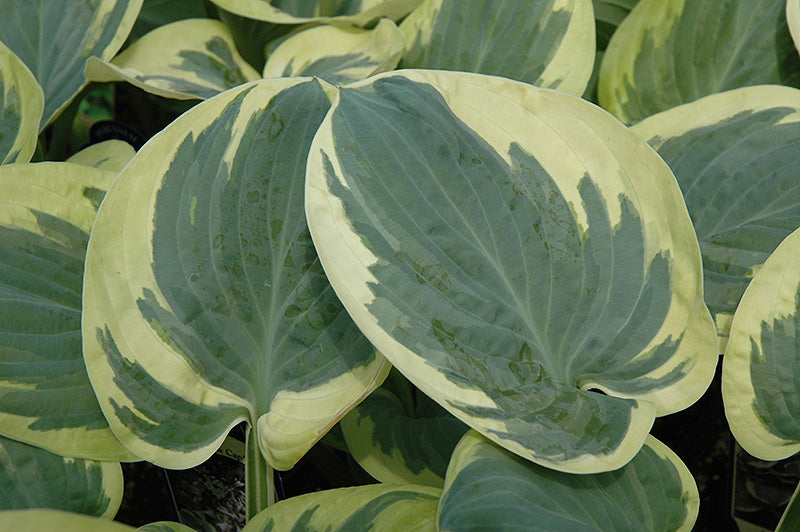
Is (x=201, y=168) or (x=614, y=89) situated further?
(x=614, y=89)

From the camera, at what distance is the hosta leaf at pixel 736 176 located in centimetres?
53

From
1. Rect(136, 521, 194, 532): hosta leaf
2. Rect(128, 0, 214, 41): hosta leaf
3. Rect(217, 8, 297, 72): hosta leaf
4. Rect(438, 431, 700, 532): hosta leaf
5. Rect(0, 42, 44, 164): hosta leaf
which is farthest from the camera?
Rect(128, 0, 214, 41): hosta leaf

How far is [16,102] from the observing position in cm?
62

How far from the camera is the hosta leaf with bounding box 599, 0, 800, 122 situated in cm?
67

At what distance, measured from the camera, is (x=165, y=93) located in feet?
2.11

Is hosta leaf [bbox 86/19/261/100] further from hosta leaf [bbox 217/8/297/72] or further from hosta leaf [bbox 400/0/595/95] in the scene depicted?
hosta leaf [bbox 400/0/595/95]

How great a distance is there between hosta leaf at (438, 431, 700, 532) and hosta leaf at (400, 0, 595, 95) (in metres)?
0.35

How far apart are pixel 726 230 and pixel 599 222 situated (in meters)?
0.15

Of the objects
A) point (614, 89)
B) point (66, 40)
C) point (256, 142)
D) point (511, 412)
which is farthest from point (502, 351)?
point (66, 40)

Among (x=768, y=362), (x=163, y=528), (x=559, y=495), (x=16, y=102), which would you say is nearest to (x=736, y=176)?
(x=768, y=362)

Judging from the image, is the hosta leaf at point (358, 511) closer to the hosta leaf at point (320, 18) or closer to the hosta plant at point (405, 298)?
the hosta plant at point (405, 298)

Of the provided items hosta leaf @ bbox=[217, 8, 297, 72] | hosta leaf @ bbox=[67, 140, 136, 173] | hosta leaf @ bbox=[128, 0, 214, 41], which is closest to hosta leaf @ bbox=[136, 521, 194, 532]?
hosta leaf @ bbox=[67, 140, 136, 173]

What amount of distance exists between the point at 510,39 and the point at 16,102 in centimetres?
45

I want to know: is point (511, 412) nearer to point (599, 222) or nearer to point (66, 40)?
point (599, 222)
